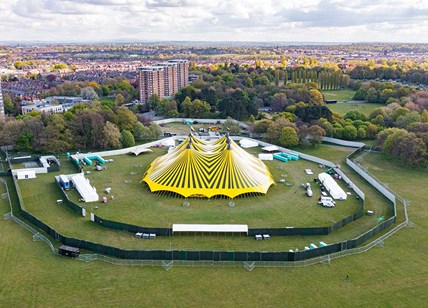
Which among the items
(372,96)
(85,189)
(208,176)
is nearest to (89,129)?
(85,189)

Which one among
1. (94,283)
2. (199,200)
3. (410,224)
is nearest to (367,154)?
(410,224)

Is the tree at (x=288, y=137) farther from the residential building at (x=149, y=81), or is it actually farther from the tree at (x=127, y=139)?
the residential building at (x=149, y=81)

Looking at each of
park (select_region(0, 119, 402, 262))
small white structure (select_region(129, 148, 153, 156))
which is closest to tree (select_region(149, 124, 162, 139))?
small white structure (select_region(129, 148, 153, 156))

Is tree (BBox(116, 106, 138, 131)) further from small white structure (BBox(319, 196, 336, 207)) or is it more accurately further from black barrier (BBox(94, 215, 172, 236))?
small white structure (BBox(319, 196, 336, 207))

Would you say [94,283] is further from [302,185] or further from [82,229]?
[302,185]

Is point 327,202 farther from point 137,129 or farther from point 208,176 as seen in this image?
point 137,129

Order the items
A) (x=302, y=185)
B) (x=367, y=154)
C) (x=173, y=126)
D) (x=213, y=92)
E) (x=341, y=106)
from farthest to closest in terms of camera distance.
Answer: (x=341, y=106) < (x=213, y=92) < (x=173, y=126) < (x=367, y=154) < (x=302, y=185)
